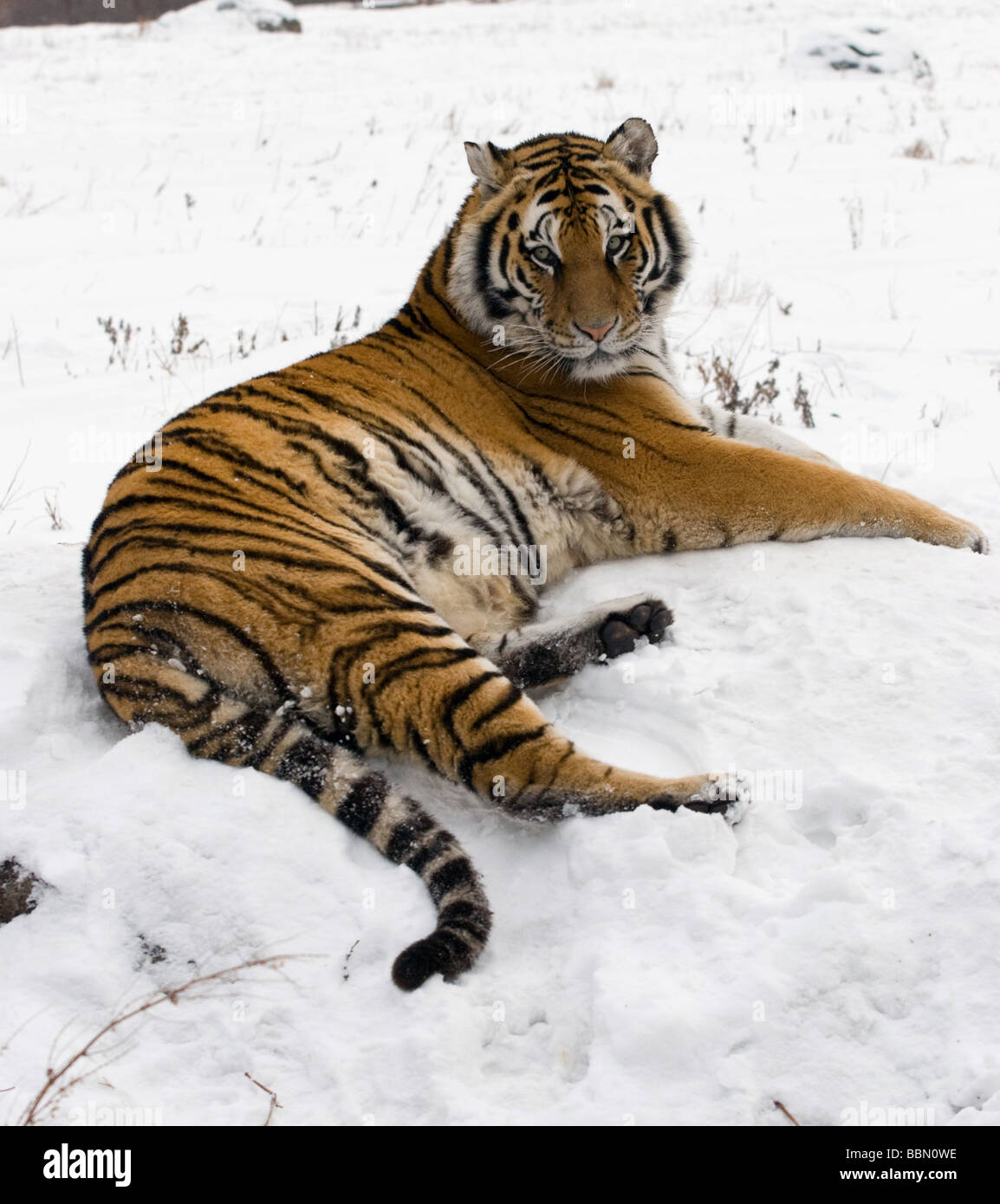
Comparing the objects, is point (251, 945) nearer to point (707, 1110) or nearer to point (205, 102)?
point (707, 1110)

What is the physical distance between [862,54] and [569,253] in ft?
54.0

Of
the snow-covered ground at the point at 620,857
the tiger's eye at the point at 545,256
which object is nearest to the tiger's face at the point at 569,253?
the tiger's eye at the point at 545,256

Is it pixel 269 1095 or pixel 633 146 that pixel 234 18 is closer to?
pixel 633 146

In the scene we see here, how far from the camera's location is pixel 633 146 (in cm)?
422

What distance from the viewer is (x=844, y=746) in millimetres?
2875

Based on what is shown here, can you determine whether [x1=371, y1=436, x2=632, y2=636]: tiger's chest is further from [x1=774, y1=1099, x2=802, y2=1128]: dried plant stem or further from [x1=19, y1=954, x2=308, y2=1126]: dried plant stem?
[x1=774, y1=1099, x2=802, y2=1128]: dried plant stem

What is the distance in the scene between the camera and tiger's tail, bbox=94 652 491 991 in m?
2.60

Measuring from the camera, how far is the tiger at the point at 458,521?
110 inches

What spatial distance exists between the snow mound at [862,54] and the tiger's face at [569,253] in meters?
15.2

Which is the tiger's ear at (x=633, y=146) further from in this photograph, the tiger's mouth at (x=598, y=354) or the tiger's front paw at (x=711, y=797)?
the tiger's front paw at (x=711, y=797)

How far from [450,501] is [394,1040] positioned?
1939 millimetres

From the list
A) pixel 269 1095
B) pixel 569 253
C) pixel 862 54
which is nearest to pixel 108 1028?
pixel 269 1095
